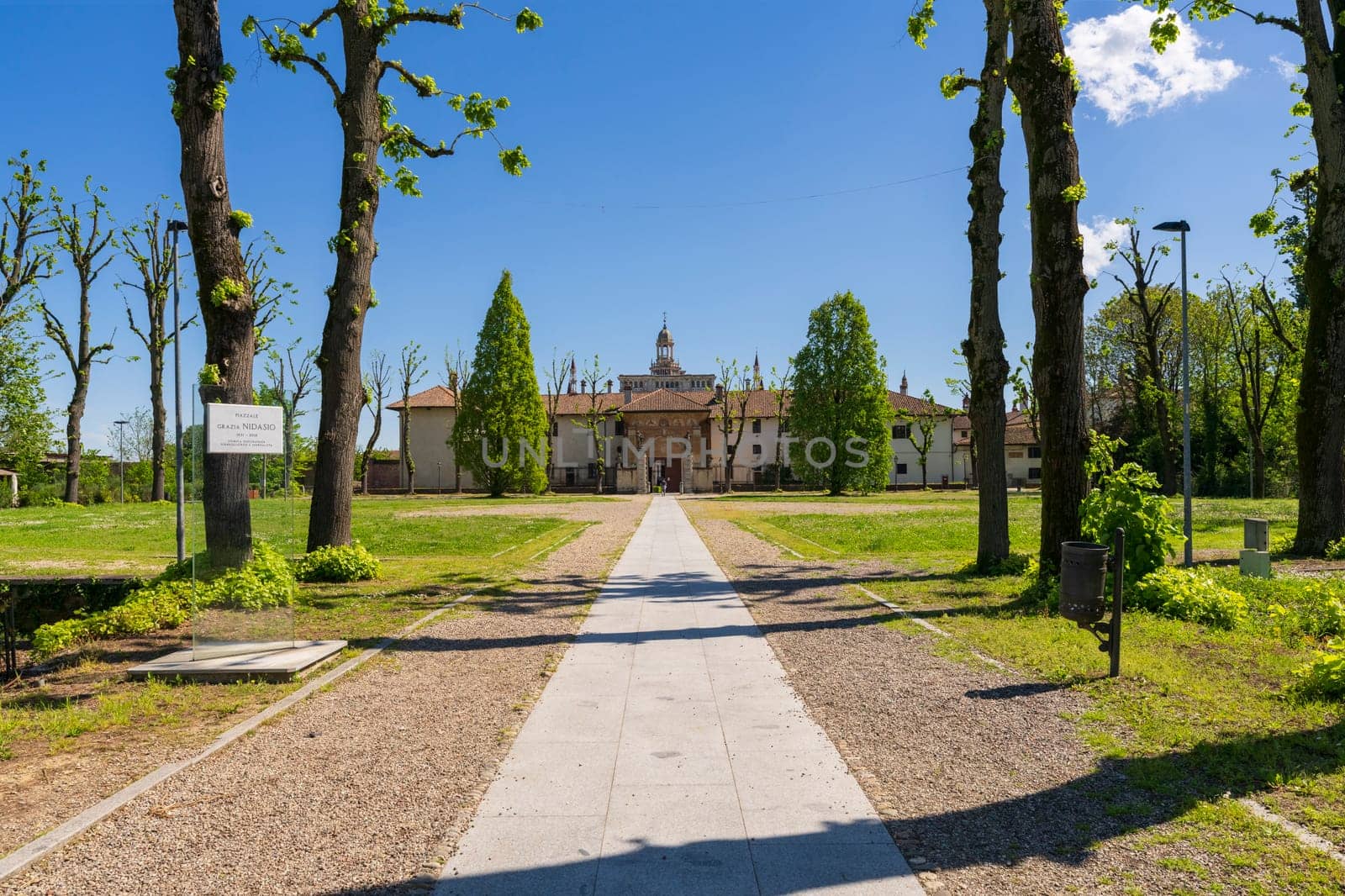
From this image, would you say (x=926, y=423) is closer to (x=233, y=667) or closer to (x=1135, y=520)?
(x=1135, y=520)

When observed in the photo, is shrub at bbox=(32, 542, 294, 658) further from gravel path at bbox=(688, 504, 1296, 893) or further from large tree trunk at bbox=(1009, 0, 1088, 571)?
large tree trunk at bbox=(1009, 0, 1088, 571)

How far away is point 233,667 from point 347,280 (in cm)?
748

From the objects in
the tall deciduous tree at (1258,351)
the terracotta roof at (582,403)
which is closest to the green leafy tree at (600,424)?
the terracotta roof at (582,403)

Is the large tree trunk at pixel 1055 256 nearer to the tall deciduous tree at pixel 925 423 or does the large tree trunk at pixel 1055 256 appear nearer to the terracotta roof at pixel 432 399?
the tall deciduous tree at pixel 925 423

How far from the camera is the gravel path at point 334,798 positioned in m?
3.42

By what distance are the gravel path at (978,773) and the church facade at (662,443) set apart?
166 ft

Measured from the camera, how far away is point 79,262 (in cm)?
3419

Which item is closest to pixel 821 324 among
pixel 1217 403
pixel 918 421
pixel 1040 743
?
pixel 918 421

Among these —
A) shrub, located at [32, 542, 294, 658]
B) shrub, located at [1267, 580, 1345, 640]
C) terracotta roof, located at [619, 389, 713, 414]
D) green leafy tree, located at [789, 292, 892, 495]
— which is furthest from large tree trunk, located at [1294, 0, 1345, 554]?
terracotta roof, located at [619, 389, 713, 414]

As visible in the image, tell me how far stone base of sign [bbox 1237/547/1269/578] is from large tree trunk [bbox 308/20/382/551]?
13.5 m

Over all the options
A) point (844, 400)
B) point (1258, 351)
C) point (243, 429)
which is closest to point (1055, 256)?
point (243, 429)

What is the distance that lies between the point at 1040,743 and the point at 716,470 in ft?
183

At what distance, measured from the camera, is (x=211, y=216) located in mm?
9492

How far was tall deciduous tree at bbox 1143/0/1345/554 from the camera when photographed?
13.0 m
